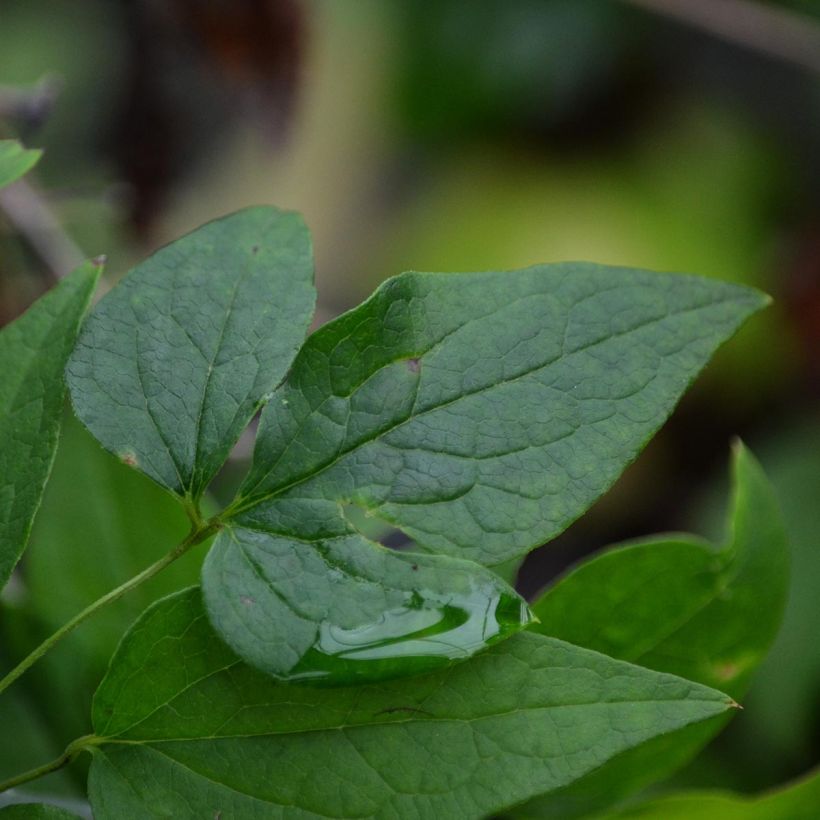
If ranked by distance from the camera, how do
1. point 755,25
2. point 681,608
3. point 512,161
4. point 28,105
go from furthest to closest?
point 512,161 → point 755,25 → point 28,105 → point 681,608

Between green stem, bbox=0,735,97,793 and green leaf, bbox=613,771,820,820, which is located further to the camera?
green leaf, bbox=613,771,820,820

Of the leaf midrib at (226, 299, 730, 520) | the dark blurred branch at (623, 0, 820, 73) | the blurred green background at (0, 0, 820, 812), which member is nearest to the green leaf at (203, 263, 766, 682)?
the leaf midrib at (226, 299, 730, 520)

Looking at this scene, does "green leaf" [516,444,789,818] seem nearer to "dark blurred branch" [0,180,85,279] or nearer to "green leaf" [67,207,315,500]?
"green leaf" [67,207,315,500]

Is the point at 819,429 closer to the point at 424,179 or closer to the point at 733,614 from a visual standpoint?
the point at 424,179

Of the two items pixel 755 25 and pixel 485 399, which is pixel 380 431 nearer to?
pixel 485 399

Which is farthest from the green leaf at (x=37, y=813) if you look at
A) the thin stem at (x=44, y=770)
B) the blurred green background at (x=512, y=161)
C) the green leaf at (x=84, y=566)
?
the blurred green background at (x=512, y=161)

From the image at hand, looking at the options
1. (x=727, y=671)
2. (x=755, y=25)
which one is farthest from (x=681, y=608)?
(x=755, y=25)

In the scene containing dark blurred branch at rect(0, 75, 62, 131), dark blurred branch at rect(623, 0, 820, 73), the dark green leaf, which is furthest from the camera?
dark blurred branch at rect(623, 0, 820, 73)
